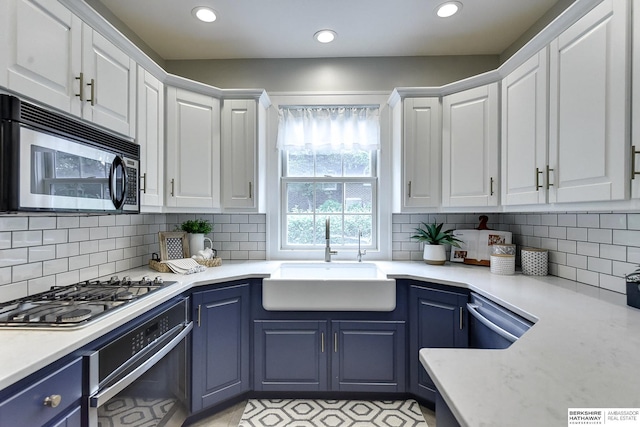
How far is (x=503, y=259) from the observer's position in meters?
2.11

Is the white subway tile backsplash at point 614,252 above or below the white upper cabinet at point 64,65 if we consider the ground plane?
below

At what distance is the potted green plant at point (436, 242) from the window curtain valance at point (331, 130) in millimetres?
875

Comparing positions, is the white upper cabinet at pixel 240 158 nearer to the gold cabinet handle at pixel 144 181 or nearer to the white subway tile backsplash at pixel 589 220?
the gold cabinet handle at pixel 144 181

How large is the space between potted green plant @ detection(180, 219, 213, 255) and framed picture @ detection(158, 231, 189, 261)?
0.14ft

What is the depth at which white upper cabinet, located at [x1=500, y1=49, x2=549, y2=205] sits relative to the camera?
1694 millimetres

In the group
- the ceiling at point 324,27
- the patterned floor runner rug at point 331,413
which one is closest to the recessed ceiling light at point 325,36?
the ceiling at point 324,27

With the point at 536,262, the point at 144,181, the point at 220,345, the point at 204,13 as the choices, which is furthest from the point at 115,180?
the point at 536,262

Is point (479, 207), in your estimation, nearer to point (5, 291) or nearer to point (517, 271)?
point (517, 271)

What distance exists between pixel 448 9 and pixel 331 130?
121 centimetres

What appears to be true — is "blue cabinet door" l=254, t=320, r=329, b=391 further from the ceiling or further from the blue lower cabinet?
the ceiling

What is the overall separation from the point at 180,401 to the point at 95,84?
178 cm

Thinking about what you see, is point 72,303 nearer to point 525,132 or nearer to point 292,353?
point 292,353

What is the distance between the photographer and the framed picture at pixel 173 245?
2.27m

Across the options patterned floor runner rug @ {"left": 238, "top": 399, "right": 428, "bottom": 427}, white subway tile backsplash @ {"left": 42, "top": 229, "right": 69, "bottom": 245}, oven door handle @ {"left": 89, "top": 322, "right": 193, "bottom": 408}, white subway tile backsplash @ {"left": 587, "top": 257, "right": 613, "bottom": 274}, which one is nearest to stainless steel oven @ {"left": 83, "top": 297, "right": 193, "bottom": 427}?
oven door handle @ {"left": 89, "top": 322, "right": 193, "bottom": 408}
